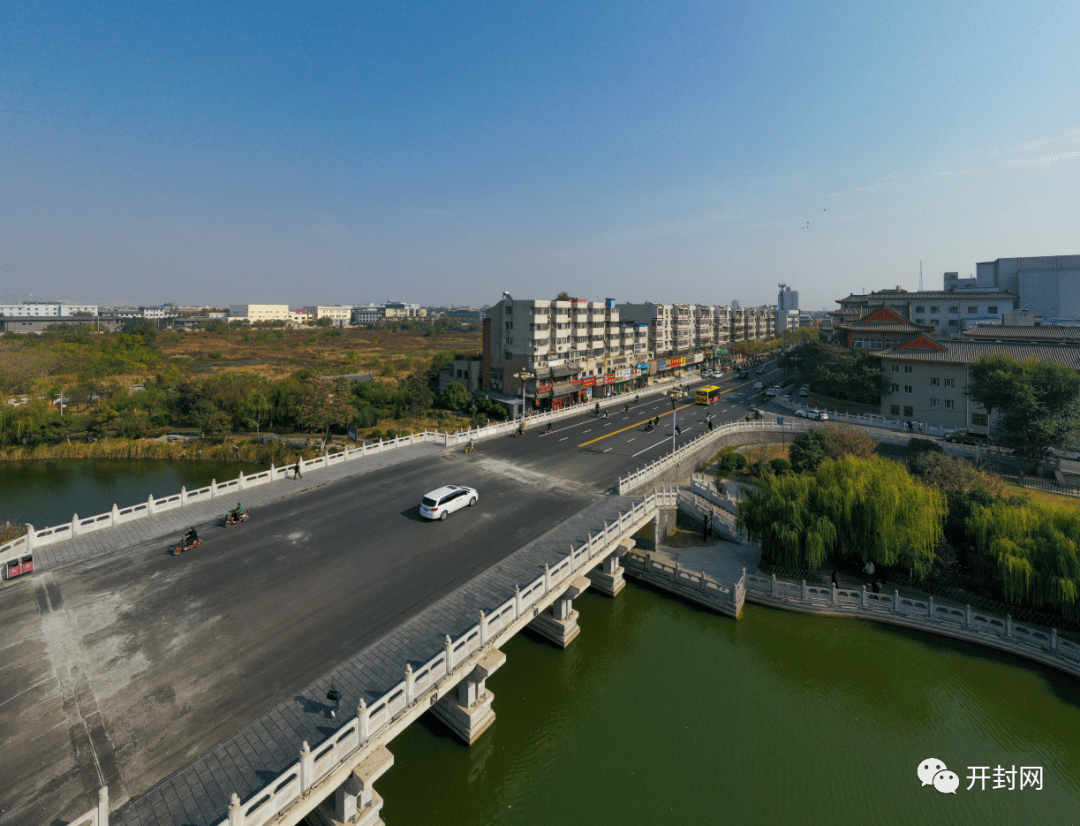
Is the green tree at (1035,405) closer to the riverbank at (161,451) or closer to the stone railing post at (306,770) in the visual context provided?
the stone railing post at (306,770)

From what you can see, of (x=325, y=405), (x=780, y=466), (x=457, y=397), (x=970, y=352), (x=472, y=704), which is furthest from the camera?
(x=457, y=397)

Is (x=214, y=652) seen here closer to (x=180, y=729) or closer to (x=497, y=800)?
(x=180, y=729)

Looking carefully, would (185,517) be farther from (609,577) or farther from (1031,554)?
(1031,554)

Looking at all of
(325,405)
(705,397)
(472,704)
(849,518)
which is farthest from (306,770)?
(705,397)

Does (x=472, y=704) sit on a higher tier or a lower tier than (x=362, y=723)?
lower

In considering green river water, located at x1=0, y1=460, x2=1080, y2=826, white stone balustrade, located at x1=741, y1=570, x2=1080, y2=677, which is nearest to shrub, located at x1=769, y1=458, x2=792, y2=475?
white stone balustrade, located at x1=741, y1=570, x2=1080, y2=677

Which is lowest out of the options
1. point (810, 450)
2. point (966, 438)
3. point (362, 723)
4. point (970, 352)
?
point (362, 723)

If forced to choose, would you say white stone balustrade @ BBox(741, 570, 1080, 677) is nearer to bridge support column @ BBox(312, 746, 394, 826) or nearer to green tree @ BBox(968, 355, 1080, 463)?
bridge support column @ BBox(312, 746, 394, 826)
